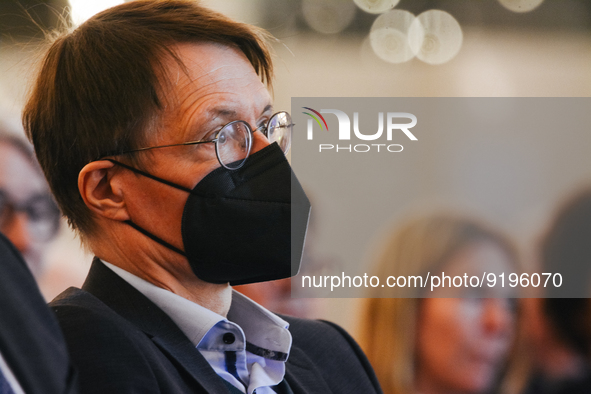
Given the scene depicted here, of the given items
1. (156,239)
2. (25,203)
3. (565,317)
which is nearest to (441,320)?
(565,317)

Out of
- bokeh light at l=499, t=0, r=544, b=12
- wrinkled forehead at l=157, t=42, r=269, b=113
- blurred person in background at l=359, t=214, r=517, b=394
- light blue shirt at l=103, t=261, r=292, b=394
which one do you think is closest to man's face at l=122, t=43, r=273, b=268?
wrinkled forehead at l=157, t=42, r=269, b=113

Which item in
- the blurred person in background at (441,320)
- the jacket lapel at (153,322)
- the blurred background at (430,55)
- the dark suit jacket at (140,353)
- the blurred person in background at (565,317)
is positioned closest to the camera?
the dark suit jacket at (140,353)

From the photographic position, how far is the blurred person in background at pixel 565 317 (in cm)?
281

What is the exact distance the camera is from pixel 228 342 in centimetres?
116

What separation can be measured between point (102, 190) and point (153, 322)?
1.08 feet

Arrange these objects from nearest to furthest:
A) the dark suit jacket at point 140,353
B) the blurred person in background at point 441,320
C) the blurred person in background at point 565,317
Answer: the dark suit jacket at point 140,353
the blurred person in background at point 441,320
the blurred person in background at point 565,317

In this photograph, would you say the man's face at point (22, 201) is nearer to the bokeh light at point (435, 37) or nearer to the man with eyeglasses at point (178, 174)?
the man with eyeglasses at point (178, 174)

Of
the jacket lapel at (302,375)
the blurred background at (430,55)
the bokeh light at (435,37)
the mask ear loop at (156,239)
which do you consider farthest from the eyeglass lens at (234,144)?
the bokeh light at (435,37)

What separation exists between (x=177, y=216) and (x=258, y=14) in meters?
2.47

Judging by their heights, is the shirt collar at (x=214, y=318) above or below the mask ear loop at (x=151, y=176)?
below

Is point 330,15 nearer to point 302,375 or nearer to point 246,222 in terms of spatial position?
point 246,222

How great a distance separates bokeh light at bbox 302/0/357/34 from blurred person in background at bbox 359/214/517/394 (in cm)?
135

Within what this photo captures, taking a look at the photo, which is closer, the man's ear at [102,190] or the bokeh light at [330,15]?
the man's ear at [102,190]

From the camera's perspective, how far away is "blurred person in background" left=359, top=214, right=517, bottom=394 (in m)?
2.62
